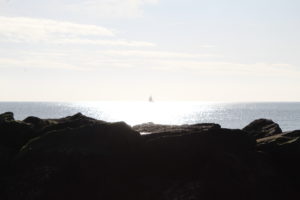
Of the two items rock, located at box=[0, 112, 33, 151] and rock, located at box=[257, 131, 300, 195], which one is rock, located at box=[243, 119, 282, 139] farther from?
rock, located at box=[0, 112, 33, 151]

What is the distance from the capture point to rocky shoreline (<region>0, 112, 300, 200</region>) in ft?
66.8

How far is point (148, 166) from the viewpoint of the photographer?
21922 millimetres

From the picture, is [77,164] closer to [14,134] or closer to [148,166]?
[148,166]

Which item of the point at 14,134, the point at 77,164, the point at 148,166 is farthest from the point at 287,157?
the point at 14,134

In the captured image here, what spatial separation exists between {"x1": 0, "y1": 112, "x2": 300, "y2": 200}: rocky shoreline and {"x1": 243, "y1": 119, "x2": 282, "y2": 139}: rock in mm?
4908

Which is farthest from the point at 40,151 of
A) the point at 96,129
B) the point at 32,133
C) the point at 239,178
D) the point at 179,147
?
the point at 239,178

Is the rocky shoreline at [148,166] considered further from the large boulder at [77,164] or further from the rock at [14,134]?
the rock at [14,134]

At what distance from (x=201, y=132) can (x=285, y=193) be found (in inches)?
203

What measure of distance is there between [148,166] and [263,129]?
12222 mm

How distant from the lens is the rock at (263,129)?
1160 inches

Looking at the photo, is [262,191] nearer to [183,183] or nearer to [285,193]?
[285,193]

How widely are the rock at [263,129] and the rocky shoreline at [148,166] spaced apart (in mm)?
4908

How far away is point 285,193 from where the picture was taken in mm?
21859

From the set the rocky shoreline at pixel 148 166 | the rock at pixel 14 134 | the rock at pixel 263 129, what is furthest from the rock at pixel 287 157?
the rock at pixel 14 134
